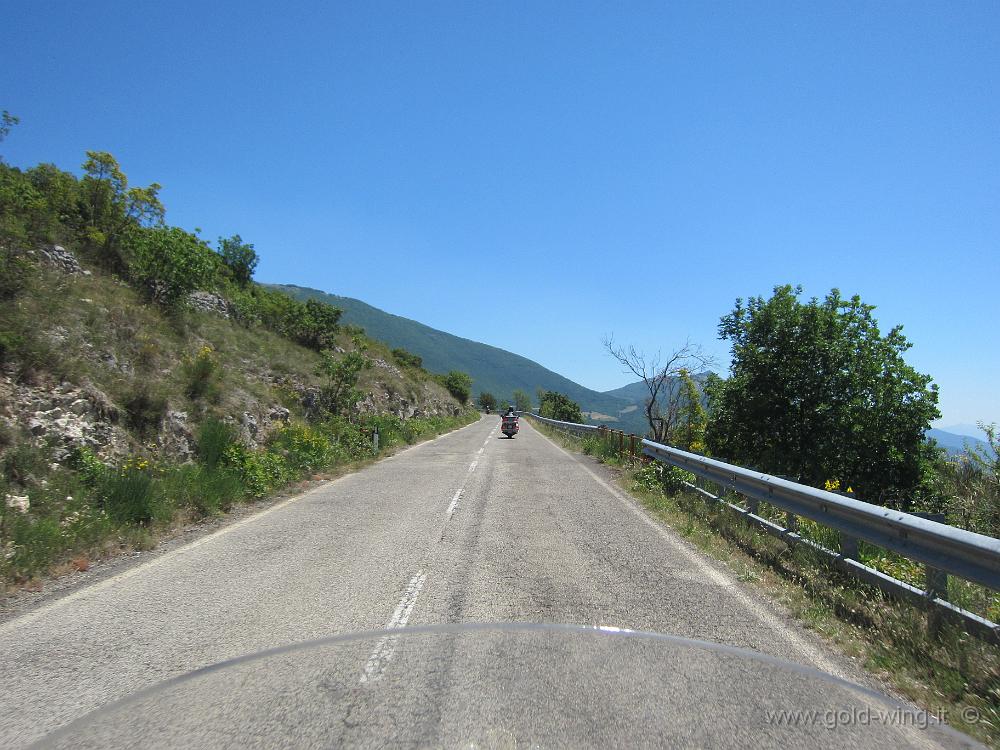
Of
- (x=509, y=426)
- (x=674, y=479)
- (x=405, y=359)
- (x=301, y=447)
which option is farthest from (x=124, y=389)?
(x=405, y=359)

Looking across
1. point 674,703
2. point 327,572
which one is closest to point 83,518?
point 327,572

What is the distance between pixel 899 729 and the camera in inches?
128

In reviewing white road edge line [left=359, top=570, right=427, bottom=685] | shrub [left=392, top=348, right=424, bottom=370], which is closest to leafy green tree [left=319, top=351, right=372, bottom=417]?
white road edge line [left=359, top=570, right=427, bottom=685]

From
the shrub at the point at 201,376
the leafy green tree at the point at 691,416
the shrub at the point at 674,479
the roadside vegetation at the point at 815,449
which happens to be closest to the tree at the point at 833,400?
the roadside vegetation at the point at 815,449

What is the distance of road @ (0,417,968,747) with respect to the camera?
10.4 feet

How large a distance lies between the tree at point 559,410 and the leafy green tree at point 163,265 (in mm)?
52073

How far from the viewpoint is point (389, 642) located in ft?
14.2

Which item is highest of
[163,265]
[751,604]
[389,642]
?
[163,265]

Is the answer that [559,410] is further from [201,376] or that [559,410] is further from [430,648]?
[430,648]

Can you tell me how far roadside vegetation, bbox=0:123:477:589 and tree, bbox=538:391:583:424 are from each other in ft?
157

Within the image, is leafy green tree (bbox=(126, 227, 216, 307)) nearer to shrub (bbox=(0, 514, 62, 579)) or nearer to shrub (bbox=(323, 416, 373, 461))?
shrub (bbox=(323, 416, 373, 461))

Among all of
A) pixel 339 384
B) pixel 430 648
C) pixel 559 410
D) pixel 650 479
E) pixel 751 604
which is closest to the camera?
pixel 430 648

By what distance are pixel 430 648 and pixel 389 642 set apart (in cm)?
33

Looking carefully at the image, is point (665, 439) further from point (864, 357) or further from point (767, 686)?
point (767, 686)
